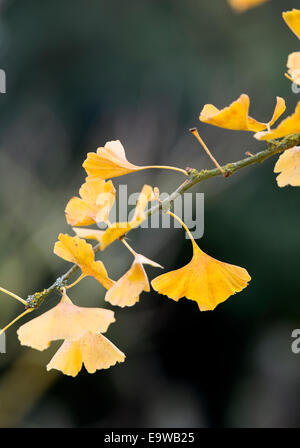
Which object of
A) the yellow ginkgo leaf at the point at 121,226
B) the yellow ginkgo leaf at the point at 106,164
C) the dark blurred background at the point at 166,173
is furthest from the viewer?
the dark blurred background at the point at 166,173

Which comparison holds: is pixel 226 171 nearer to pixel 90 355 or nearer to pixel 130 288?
pixel 130 288

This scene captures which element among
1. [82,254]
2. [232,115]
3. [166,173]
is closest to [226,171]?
[232,115]

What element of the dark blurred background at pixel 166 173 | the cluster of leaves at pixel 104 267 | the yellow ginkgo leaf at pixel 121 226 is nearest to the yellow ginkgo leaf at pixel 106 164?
the cluster of leaves at pixel 104 267

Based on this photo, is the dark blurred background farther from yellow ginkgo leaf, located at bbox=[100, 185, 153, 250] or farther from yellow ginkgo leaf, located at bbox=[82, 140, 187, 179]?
yellow ginkgo leaf, located at bbox=[100, 185, 153, 250]

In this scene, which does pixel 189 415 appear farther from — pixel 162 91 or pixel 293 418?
pixel 162 91

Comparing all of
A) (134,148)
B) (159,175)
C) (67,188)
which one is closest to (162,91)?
(134,148)

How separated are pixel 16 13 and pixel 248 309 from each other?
2.15 m

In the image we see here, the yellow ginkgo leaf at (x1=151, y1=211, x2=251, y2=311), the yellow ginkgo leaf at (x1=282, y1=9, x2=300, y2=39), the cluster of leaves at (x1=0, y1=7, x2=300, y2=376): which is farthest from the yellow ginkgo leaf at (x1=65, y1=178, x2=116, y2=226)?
the yellow ginkgo leaf at (x1=282, y1=9, x2=300, y2=39)

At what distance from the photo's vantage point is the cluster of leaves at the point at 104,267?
1.32ft

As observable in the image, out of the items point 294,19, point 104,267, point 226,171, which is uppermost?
point 294,19

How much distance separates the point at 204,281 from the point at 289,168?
0.15 meters

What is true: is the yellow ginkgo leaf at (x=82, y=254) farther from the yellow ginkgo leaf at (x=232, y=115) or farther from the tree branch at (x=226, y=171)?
the yellow ginkgo leaf at (x=232, y=115)

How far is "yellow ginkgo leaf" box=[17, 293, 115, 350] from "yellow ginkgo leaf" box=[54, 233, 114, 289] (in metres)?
0.03

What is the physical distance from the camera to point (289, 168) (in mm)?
469
